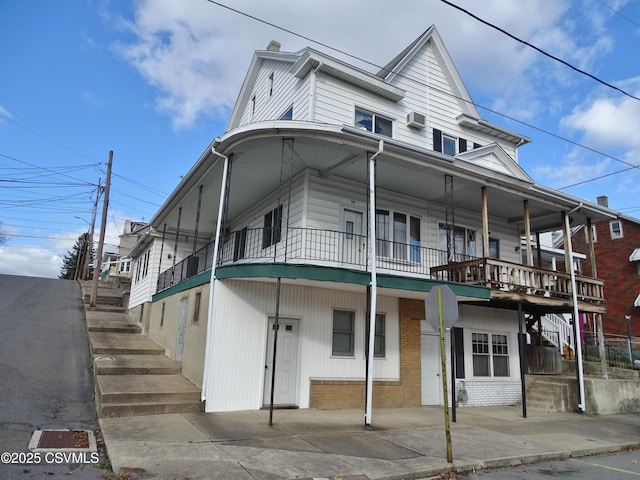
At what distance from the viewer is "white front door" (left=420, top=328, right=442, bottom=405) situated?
13.0 meters

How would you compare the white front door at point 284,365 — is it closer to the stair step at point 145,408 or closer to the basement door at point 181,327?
the stair step at point 145,408

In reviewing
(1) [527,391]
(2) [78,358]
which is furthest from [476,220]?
(2) [78,358]

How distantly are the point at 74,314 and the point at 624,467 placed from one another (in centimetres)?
2073

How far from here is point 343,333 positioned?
11.9m

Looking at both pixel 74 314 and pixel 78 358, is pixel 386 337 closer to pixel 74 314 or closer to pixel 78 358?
pixel 78 358

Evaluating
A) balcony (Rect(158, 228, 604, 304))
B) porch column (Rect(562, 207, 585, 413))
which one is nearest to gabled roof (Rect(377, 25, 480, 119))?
porch column (Rect(562, 207, 585, 413))

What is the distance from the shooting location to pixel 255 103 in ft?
58.6

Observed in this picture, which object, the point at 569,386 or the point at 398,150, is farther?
the point at 569,386

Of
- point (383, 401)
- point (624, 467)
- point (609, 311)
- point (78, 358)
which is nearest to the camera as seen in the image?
point (624, 467)

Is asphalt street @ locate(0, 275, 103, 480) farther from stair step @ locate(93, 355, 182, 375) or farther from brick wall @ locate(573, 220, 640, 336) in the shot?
brick wall @ locate(573, 220, 640, 336)

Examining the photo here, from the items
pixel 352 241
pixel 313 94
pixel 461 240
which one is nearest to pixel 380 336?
pixel 352 241

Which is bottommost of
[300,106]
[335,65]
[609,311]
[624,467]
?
[624,467]

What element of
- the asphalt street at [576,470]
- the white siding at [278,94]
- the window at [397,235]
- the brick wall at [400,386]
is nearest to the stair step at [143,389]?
the brick wall at [400,386]

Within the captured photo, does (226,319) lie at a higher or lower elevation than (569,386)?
higher
